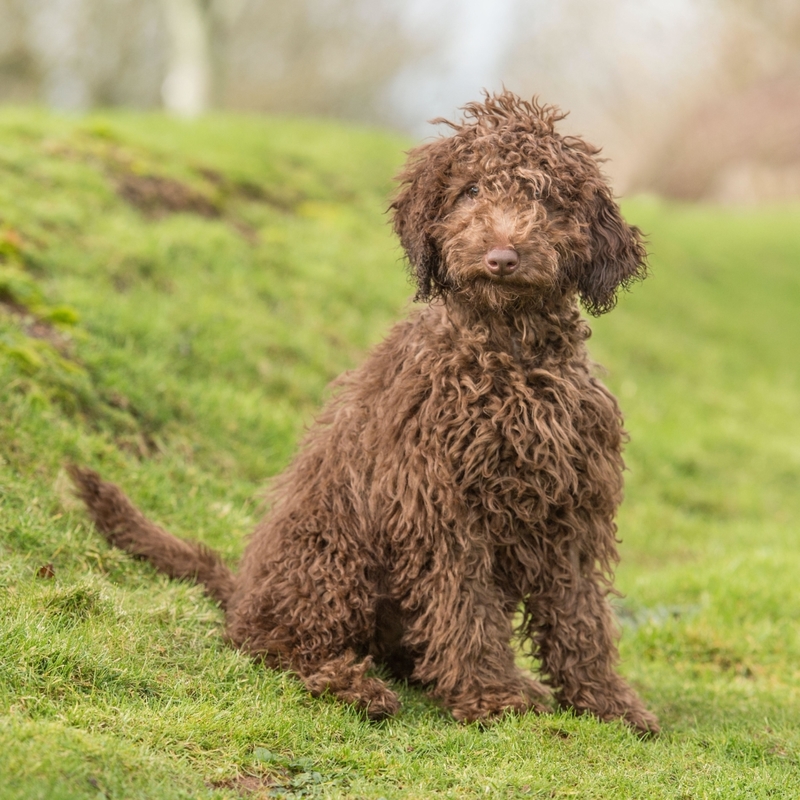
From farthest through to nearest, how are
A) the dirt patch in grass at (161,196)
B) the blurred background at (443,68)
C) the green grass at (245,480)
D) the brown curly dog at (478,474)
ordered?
1. the blurred background at (443,68)
2. the dirt patch in grass at (161,196)
3. the brown curly dog at (478,474)
4. the green grass at (245,480)

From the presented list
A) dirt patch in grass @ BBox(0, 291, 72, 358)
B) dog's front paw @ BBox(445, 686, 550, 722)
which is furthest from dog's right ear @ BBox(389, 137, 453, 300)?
dirt patch in grass @ BBox(0, 291, 72, 358)

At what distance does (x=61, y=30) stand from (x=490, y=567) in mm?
27920

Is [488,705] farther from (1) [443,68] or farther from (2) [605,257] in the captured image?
(1) [443,68]

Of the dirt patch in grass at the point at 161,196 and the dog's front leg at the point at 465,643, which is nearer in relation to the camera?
the dog's front leg at the point at 465,643

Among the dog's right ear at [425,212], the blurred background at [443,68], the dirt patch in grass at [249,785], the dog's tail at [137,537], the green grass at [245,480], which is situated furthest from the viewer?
the blurred background at [443,68]

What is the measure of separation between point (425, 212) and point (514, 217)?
43 cm

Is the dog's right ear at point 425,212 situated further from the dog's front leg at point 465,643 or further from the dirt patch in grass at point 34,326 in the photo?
the dirt patch in grass at point 34,326

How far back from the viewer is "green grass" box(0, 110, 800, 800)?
372 centimetres

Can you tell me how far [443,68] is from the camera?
29969mm

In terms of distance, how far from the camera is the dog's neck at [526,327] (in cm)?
425

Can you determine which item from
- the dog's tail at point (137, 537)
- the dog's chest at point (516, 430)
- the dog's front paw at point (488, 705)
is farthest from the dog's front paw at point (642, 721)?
the dog's tail at point (137, 537)

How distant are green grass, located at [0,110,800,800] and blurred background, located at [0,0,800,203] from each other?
4.21 m

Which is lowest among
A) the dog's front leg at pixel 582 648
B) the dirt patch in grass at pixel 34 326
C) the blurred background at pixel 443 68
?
the dog's front leg at pixel 582 648

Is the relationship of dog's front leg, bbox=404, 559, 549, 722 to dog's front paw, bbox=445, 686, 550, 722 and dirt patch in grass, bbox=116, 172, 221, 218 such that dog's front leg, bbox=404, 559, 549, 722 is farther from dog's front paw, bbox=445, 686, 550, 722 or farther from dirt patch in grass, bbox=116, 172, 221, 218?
dirt patch in grass, bbox=116, 172, 221, 218
